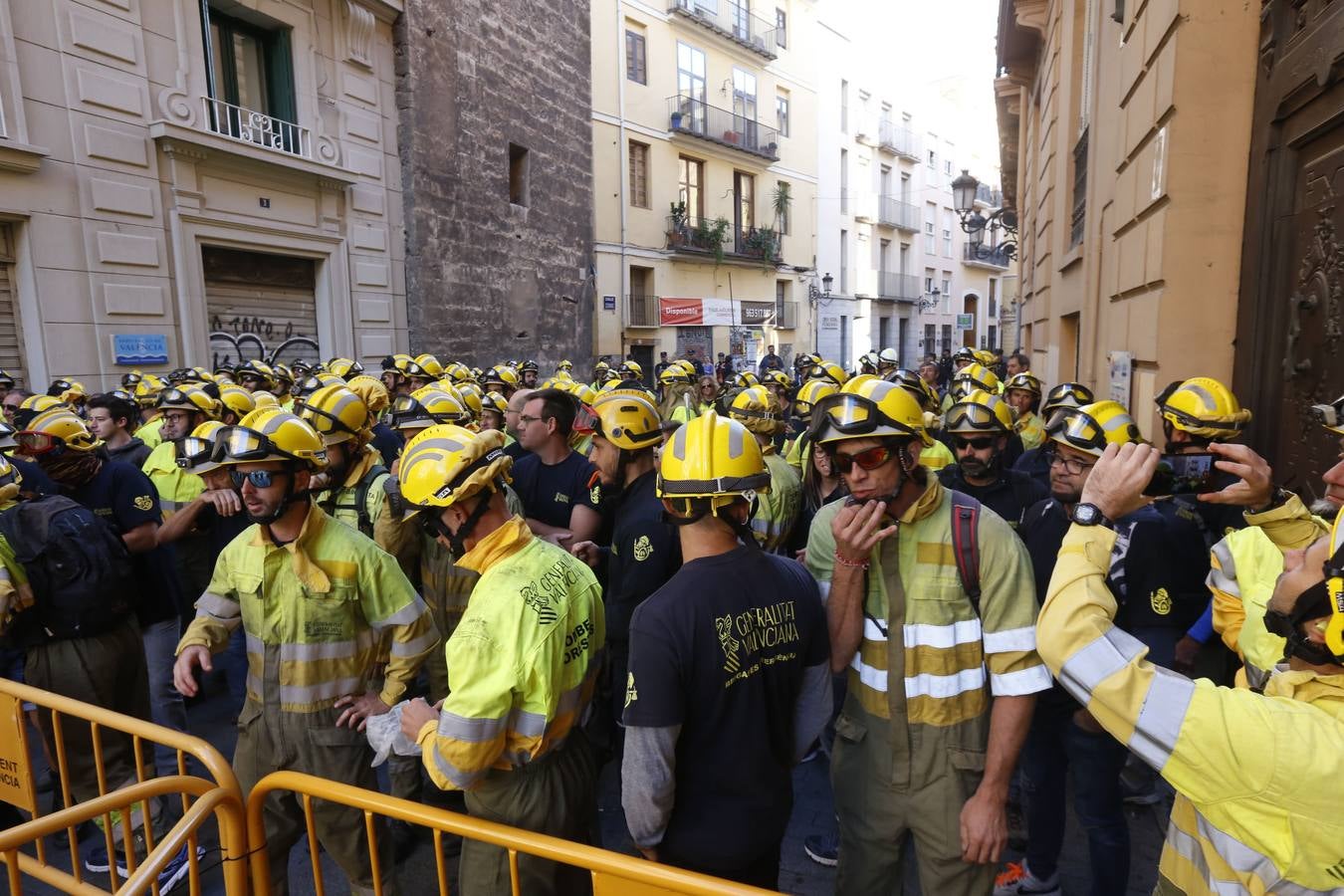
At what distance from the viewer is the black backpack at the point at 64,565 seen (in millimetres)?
3539

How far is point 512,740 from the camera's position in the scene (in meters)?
2.29

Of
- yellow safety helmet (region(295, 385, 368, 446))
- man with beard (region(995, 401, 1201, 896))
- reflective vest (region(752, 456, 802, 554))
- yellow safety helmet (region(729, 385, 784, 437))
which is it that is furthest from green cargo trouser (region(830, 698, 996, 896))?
yellow safety helmet (region(295, 385, 368, 446))

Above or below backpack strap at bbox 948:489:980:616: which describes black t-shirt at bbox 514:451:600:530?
below

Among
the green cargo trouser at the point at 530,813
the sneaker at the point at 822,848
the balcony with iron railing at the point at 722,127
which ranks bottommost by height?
the sneaker at the point at 822,848

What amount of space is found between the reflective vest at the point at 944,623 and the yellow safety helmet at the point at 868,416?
0.24 meters

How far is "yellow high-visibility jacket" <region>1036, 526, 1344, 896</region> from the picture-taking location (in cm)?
132

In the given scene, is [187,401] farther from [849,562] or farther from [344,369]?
[849,562]

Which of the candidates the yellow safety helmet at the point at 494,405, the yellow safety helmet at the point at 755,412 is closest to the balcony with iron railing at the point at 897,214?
the yellow safety helmet at the point at 494,405

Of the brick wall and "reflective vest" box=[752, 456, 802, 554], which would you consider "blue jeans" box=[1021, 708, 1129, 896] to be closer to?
"reflective vest" box=[752, 456, 802, 554]

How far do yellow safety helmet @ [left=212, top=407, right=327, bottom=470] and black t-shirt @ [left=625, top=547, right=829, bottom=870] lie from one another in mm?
1753

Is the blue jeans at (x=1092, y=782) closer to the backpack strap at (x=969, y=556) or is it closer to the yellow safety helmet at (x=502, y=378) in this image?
the backpack strap at (x=969, y=556)

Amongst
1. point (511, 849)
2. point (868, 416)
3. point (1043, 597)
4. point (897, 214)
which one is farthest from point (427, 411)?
point (897, 214)

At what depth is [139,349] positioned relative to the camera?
1017 centimetres

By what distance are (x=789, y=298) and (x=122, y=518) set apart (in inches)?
1147
